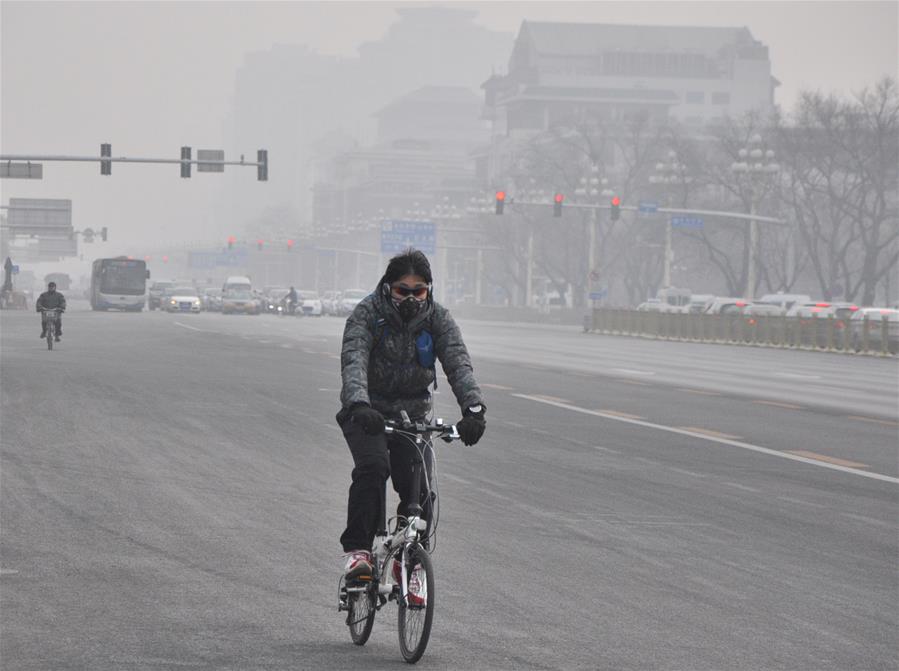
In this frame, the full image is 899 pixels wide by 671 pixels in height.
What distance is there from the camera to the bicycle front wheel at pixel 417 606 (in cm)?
764

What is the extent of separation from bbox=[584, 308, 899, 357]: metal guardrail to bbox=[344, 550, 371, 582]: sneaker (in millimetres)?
46588

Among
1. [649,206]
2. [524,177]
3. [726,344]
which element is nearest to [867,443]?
[726,344]

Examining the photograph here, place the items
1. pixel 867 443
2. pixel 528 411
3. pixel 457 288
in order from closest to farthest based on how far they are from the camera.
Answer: pixel 867 443 < pixel 528 411 < pixel 457 288

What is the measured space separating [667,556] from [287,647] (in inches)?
144

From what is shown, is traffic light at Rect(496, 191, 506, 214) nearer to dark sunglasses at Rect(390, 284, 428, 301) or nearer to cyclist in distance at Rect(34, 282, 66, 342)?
cyclist in distance at Rect(34, 282, 66, 342)

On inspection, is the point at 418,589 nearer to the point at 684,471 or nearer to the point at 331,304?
the point at 684,471

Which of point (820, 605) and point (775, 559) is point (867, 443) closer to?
point (775, 559)

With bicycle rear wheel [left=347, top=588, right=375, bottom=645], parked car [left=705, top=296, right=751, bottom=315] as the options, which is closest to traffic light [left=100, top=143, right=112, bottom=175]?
parked car [left=705, top=296, right=751, bottom=315]

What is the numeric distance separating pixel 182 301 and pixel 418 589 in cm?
9719

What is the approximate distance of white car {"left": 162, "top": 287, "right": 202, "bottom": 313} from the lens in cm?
10369

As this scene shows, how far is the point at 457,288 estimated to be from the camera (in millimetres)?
169250

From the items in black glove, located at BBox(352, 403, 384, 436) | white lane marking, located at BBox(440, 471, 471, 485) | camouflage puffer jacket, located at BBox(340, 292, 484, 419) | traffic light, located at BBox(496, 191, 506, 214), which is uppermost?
traffic light, located at BBox(496, 191, 506, 214)

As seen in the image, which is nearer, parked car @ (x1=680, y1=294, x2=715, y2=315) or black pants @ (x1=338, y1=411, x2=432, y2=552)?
black pants @ (x1=338, y1=411, x2=432, y2=552)

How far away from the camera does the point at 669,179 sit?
234 ft
